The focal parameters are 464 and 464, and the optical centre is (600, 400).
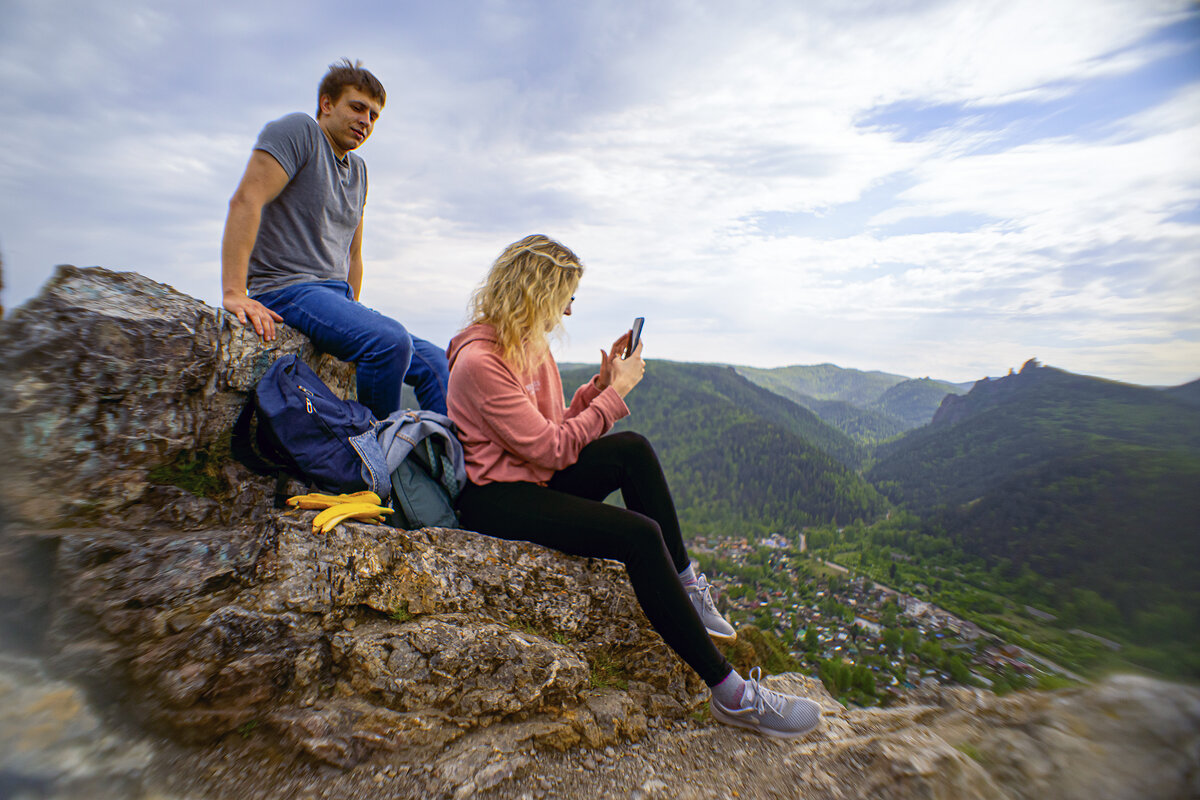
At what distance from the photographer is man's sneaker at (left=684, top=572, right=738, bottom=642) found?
11.1ft

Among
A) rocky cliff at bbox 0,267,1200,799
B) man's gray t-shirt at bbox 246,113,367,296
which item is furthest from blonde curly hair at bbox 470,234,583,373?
man's gray t-shirt at bbox 246,113,367,296

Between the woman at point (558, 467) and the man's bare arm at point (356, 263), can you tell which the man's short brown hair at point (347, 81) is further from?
the woman at point (558, 467)

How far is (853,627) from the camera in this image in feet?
117

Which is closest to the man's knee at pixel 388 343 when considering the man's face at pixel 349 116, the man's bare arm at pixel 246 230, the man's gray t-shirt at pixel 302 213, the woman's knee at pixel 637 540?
the man's bare arm at pixel 246 230

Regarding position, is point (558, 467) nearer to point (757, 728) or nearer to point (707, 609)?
point (707, 609)

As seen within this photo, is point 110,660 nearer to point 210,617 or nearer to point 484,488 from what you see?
point 210,617

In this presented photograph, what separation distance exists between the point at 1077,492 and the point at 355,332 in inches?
1308

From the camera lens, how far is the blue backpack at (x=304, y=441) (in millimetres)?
2967

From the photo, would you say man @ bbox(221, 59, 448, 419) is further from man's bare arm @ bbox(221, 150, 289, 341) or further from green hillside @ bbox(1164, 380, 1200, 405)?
green hillside @ bbox(1164, 380, 1200, 405)

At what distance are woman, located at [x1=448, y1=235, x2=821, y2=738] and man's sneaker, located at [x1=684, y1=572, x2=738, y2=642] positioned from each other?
0.01 meters

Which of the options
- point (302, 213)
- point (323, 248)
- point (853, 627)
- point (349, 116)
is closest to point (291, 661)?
point (323, 248)

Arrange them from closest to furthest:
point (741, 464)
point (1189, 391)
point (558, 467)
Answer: point (1189, 391)
point (558, 467)
point (741, 464)

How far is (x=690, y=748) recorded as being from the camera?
114 inches

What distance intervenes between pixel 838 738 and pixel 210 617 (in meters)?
3.54
